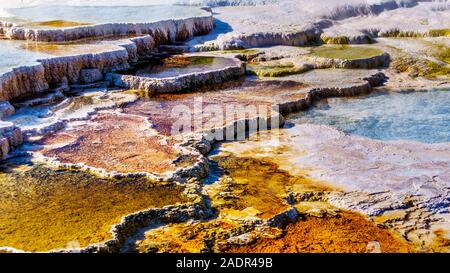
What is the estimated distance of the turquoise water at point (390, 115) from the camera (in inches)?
358

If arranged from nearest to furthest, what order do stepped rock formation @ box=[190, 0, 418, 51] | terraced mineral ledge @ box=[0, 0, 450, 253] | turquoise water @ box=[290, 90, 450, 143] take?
1. terraced mineral ledge @ box=[0, 0, 450, 253]
2. turquoise water @ box=[290, 90, 450, 143]
3. stepped rock formation @ box=[190, 0, 418, 51]

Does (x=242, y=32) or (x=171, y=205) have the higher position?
(x=242, y=32)

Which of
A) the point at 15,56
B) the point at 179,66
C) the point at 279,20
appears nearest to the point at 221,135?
the point at 179,66

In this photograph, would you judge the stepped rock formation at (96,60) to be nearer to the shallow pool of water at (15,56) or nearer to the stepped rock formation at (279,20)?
the shallow pool of water at (15,56)

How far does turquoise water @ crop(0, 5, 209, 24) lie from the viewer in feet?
53.8

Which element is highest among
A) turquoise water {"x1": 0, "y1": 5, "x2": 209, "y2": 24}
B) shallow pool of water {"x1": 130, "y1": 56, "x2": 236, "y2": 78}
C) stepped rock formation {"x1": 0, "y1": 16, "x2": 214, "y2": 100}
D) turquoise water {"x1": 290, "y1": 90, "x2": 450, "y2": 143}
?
turquoise water {"x1": 0, "y1": 5, "x2": 209, "y2": 24}

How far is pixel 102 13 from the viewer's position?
17688 mm

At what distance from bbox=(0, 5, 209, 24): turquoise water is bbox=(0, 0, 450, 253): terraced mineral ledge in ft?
0.68

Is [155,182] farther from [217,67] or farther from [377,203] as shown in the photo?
[217,67]

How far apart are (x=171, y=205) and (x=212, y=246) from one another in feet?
3.08

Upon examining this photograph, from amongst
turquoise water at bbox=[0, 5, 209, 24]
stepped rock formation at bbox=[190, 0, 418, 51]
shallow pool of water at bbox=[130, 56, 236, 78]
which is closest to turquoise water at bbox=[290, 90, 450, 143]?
shallow pool of water at bbox=[130, 56, 236, 78]

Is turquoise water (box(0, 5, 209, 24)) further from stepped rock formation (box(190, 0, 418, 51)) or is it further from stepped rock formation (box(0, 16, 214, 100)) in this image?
stepped rock formation (box(190, 0, 418, 51))

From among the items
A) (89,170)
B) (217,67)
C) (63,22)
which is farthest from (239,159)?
(63,22)

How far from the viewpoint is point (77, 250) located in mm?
5227
